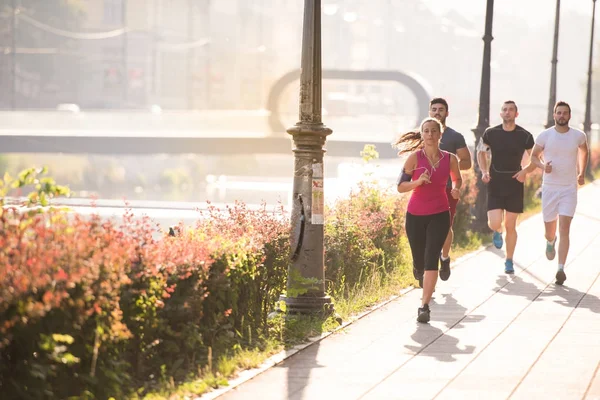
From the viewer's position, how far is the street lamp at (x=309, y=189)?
9.38 meters

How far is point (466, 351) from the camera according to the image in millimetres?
8078

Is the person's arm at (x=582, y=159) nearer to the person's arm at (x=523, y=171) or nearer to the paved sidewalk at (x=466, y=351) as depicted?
the person's arm at (x=523, y=171)

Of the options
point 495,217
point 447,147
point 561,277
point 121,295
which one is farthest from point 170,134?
point 121,295

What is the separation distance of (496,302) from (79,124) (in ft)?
219

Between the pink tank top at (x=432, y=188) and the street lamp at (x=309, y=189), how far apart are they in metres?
0.78

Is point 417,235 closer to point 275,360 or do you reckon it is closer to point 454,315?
point 454,315

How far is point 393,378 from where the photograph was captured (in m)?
7.14

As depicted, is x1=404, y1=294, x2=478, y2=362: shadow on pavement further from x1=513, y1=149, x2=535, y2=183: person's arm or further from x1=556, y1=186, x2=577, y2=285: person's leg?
x1=513, y1=149, x2=535, y2=183: person's arm

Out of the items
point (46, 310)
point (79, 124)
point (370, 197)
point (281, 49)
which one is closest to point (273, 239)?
point (46, 310)

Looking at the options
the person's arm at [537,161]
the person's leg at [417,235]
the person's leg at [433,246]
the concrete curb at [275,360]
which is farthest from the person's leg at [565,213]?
the person's leg at [433,246]

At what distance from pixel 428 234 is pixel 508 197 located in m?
3.50

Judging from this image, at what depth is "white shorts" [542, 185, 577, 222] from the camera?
12.1m

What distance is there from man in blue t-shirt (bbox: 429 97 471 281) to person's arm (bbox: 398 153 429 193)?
169 centimetres

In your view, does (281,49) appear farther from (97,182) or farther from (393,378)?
(393,378)
